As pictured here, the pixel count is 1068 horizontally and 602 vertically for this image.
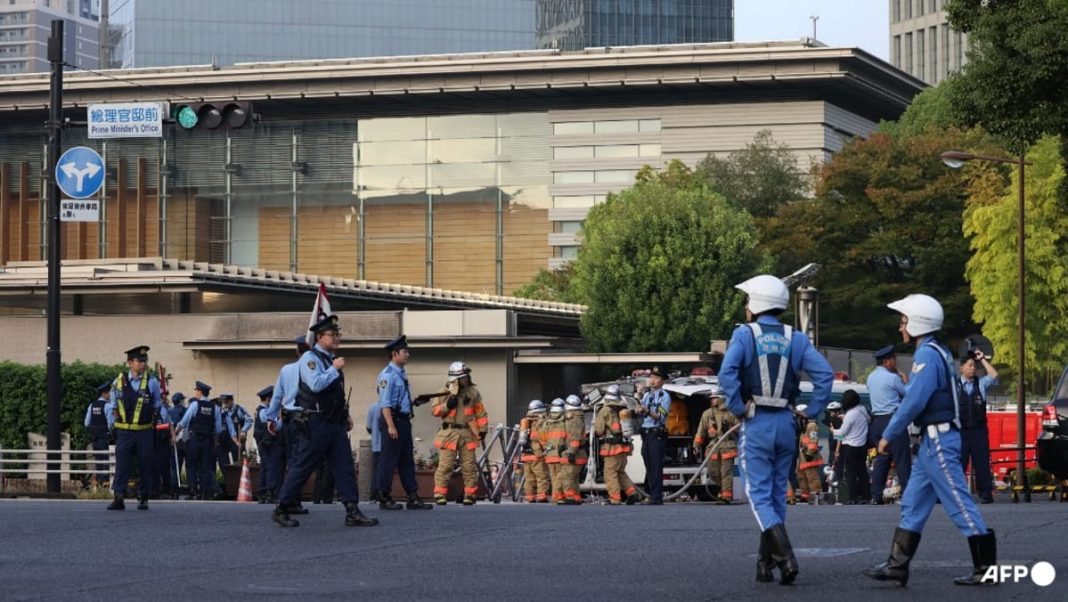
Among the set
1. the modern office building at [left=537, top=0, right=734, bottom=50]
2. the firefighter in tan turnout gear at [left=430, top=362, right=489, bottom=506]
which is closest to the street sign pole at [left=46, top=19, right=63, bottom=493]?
the firefighter in tan turnout gear at [left=430, top=362, right=489, bottom=506]

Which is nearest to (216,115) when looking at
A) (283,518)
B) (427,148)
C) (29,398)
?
(283,518)

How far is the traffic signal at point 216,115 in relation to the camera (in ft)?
86.0

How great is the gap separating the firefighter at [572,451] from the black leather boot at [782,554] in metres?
15.6

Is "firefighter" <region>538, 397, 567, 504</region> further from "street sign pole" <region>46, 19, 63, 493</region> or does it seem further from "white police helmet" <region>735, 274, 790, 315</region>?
"white police helmet" <region>735, 274, 790, 315</region>

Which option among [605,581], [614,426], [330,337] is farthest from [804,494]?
[605,581]

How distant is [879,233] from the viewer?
6612 cm

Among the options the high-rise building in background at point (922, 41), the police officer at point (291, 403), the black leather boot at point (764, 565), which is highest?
the high-rise building in background at point (922, 41)

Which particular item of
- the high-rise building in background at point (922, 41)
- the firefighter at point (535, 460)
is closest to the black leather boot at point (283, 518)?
the firefighter at point (535, 460)

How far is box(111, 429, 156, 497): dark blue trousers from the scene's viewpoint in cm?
2030

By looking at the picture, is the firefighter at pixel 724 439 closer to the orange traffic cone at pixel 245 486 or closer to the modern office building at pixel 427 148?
the orange traffic cone at pixel 245 486

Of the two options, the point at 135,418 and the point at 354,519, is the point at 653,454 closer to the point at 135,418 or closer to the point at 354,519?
the point at 135,418

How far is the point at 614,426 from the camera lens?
1073 inches

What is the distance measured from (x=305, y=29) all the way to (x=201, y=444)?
125 metres

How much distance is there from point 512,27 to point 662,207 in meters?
90.9
